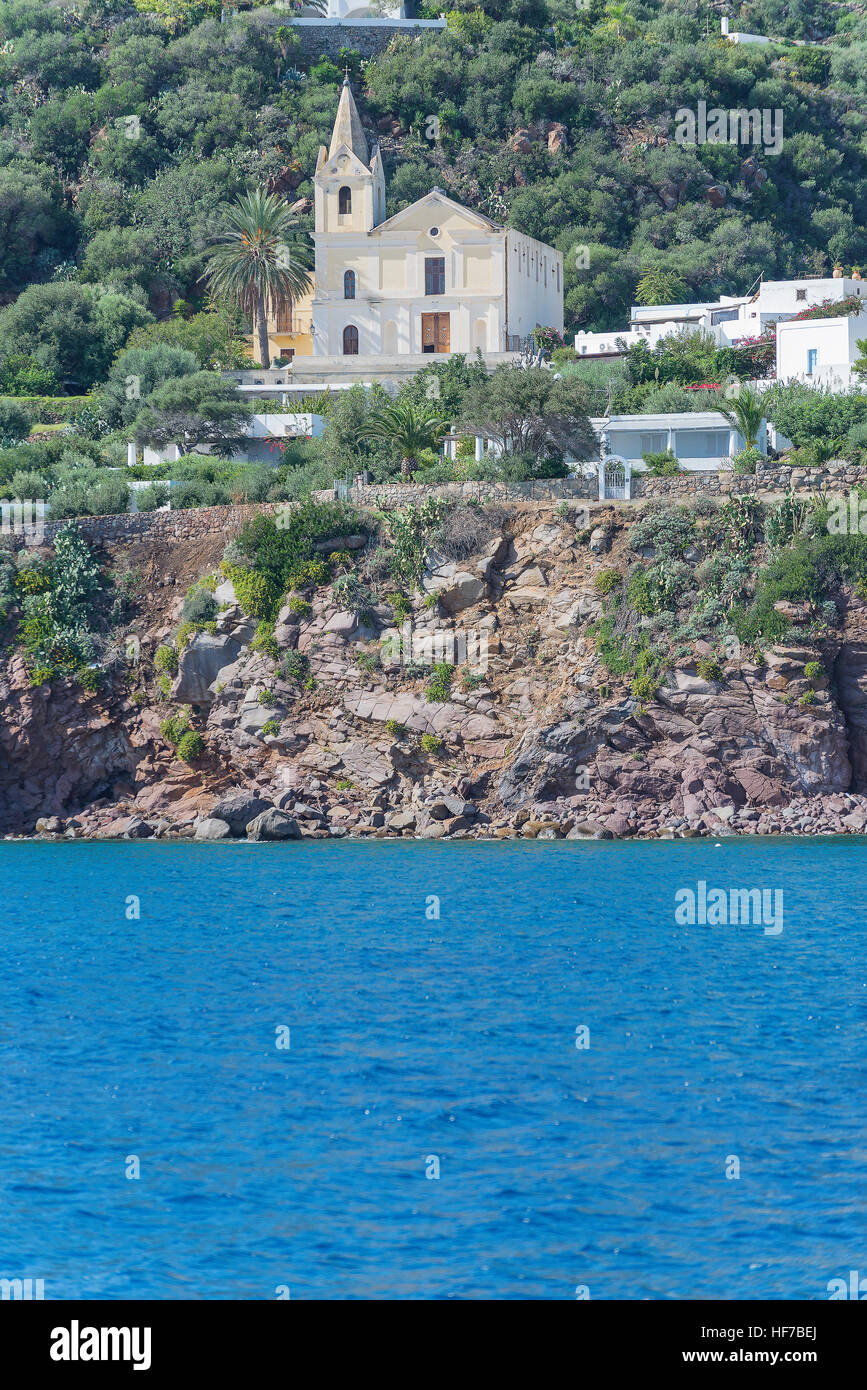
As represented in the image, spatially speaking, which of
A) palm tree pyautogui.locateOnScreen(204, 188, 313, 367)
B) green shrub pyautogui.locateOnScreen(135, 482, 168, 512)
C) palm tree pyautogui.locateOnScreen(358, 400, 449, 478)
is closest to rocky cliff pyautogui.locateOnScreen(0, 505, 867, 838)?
green shrub pyautogui.locateOnScreen(135, 482, 168, 512)

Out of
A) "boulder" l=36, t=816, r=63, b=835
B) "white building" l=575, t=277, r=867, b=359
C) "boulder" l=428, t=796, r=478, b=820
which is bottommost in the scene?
"boulder" l=36, t=816, r=63, b=835

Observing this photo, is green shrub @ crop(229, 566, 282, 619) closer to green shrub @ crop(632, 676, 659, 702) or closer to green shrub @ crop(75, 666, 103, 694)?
green shrub @ crop(75, 666, 103, 694)

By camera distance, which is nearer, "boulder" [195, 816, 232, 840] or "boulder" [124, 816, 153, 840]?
"boulder" [195, 816, 232, 840]

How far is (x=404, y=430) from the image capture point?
5219 cm

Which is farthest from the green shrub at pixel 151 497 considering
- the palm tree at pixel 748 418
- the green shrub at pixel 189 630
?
the palm tree at pixel 748 418

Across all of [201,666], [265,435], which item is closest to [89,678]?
[201,666]

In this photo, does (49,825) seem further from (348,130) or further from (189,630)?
(348,130)

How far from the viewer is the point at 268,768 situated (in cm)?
4581

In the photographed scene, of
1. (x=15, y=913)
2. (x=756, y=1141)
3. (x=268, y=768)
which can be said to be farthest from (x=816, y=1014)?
(x=268, y=768)

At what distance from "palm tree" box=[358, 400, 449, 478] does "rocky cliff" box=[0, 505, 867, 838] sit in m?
5.35

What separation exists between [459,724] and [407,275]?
1294 inches

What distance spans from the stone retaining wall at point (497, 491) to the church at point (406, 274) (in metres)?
21.1

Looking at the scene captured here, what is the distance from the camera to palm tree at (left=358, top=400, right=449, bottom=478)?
5188cm

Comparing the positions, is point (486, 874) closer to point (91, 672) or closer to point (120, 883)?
point (120, 883)
